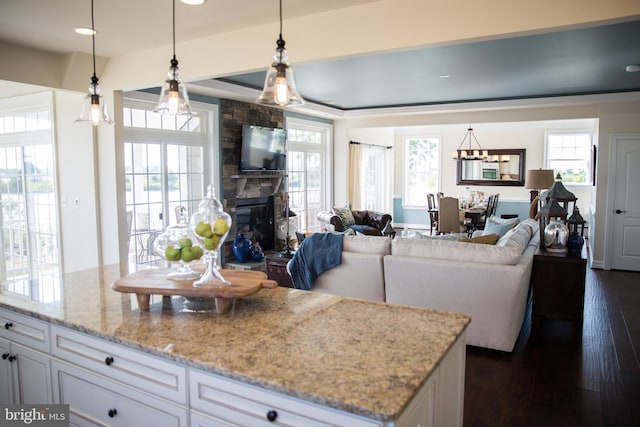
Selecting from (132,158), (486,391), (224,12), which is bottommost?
(486,391)

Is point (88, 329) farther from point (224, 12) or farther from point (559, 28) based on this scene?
point (559, 28)

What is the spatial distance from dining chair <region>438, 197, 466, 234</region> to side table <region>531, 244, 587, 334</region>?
450 cm

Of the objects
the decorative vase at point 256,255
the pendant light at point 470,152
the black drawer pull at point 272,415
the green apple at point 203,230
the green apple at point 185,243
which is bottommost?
the decorative vase at point 256,255

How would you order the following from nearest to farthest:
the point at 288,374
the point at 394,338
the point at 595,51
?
the point at 288,374 → the point at 394,338 → the point at 595,51

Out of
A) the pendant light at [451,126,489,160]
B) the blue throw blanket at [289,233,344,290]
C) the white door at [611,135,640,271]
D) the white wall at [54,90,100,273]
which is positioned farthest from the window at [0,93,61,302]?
the pendant light at [451,126,489,160]

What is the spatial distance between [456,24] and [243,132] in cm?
438

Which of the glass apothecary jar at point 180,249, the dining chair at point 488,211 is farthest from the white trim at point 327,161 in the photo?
the glass apothecary jar at point 180,249

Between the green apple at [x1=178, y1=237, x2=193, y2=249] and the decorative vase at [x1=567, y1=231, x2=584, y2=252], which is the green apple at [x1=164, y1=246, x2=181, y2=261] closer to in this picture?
the green apple at [x1=178, y1=237, x2=193, y2=249]

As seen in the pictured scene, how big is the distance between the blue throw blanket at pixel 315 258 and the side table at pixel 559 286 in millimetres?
1825

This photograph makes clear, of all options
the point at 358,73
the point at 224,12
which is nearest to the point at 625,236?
the point at 358,73

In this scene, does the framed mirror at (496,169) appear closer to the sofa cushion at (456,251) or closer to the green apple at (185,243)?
the sofa cushion at (456,251)

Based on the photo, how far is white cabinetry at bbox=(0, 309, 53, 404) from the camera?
2.18m

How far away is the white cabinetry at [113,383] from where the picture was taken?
1.73 metres

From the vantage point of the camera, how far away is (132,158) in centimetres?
563
